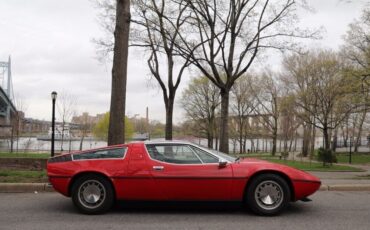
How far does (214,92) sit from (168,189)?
1830 inches

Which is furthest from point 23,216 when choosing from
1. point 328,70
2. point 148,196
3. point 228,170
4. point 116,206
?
point 328,70

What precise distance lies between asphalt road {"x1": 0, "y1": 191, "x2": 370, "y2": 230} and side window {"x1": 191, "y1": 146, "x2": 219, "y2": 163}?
3.05 feet

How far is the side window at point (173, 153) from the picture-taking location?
23.1 ft

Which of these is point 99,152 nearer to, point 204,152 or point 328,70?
point 204,152

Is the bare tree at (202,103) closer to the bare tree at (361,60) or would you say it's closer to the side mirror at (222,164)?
the bare tree at (361,60)

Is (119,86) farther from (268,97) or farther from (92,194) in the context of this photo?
(268,97)

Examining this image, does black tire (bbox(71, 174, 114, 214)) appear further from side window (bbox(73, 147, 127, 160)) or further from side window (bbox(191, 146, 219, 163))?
side window (bbox(191, 146, 219, 163))

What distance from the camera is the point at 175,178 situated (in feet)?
22.6

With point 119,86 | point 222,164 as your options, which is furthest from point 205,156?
point 119,86

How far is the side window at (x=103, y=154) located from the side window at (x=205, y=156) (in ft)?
4.16

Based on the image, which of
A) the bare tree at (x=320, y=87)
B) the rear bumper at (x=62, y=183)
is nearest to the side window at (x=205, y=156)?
the rear bumper at (x=62, y=183)

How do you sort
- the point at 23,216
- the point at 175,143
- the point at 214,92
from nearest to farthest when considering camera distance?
the point at 23,216 → the point at 175,143 → the point at 214,92

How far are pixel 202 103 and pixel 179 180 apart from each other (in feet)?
158

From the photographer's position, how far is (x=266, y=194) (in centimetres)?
692
